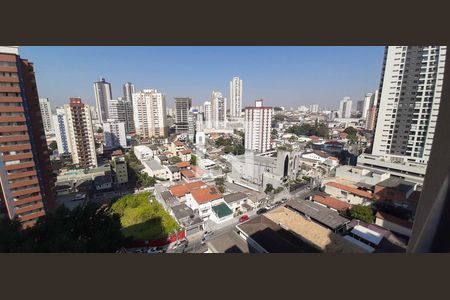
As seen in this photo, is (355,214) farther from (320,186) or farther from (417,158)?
(417,158)

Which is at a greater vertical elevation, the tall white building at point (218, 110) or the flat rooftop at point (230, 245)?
the tall white building at point (218, 110)

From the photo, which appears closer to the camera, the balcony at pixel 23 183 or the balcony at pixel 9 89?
the balcony at pixel 9 89

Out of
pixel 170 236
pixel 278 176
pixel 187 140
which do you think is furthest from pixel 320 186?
pixel 187 140

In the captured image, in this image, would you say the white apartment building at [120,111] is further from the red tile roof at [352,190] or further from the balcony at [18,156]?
the red tile roof at [352,190]

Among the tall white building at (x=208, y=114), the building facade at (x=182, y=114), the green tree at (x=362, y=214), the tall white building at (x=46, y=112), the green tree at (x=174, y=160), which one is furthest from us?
the tall white building at (x=208, y=114)

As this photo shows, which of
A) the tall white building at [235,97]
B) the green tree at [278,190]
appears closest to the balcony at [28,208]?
the green tree at [278,190]

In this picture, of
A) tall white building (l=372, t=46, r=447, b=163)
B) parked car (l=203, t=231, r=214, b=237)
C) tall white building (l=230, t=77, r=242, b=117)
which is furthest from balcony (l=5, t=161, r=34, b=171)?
tall white building (l=230, t=77, r=242, b=117)
